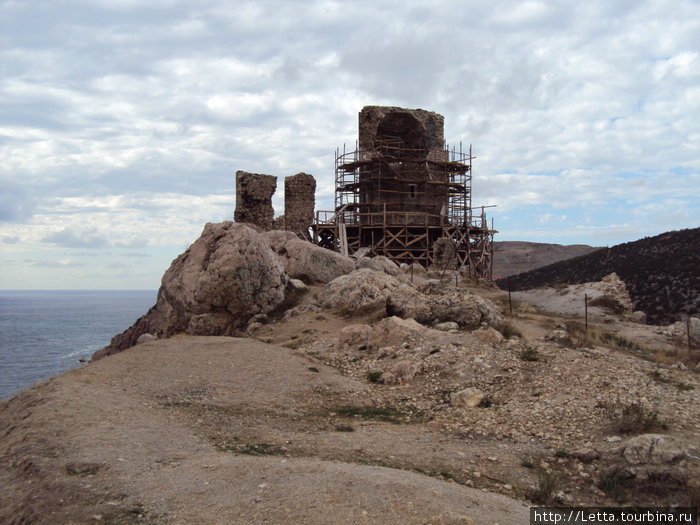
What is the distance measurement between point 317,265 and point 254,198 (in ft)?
25.9

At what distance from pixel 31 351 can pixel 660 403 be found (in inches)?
1385

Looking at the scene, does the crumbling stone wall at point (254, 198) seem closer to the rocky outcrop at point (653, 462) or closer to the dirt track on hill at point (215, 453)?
the dirt track on hill at point (215, 453)

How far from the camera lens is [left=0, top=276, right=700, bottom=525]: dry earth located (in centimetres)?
455

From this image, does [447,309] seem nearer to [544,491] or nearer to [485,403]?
[485,403]

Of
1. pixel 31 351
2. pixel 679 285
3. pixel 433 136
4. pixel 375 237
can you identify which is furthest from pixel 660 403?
pixel 31 351

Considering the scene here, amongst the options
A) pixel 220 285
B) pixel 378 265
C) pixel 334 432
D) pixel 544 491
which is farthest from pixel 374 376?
pixel 378 265

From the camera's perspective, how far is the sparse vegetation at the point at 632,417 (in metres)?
6.50

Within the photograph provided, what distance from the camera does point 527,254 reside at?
93.3m

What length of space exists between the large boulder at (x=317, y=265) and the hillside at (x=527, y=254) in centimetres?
6678

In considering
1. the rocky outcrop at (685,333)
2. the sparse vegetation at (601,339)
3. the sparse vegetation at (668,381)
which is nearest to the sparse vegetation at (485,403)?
the sparse vegetation at (668,381)

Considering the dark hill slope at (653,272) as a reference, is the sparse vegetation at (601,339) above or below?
below

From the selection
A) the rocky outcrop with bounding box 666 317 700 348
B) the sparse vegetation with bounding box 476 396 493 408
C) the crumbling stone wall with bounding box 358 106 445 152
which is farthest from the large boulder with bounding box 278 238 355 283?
the crumbling stone wall with bounding box 358 106 445 152

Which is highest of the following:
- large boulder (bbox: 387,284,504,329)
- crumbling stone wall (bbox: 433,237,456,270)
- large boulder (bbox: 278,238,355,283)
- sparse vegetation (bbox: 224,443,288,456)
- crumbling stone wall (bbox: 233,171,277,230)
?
crumbling stone wall (bbox: 233,171,277,230)

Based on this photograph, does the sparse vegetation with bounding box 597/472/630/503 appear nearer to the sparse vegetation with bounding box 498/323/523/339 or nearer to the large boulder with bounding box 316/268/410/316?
the sparse vegetation with bounding box 498/323/523/339
